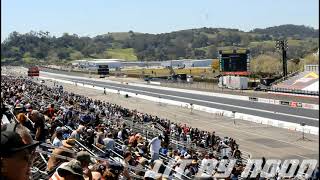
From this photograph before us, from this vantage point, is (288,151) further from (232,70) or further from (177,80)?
(177,80)

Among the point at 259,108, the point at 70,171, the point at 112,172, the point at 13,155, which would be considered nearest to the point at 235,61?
the point at 259,108

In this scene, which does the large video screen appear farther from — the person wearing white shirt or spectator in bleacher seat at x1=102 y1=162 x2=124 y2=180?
spectator in bleacher seat at x1=102 y1=162 x2=124 y2=180

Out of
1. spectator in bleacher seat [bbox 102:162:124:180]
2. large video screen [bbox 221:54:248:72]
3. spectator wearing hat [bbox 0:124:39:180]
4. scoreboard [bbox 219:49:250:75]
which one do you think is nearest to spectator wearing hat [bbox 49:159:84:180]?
spectator wearing hat [bbox 0:124:39:180]

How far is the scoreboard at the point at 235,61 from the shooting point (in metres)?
65.2

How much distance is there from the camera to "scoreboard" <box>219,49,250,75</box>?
65.2 metres

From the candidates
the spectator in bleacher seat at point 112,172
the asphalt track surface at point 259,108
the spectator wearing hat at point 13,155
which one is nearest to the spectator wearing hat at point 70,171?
the spectator wearing hat at point 13,155

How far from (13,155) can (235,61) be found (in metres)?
64.7

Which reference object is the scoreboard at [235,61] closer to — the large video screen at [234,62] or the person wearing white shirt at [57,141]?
the large video screen at [234,62]

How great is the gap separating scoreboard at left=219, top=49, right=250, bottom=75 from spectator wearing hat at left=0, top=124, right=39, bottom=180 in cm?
6376

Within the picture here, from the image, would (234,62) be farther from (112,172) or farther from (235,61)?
(112,172)

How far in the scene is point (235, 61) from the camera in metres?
65.9

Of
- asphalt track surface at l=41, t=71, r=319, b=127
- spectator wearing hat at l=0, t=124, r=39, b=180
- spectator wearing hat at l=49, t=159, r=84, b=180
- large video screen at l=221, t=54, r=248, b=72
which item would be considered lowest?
asphalt track surface at l=41, t=71, r=319, b=127

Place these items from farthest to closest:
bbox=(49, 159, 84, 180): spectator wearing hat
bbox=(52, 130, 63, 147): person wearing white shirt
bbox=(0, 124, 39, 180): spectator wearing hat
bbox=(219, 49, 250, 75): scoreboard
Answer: bbox=(219, 49, 250, 75): scoreboard, bbox=(52, 130, 63, 147): person wearing white shirt, bbox=(49, 159, 84, 180): spectator wearing hat, bbox=(0, 124, 39, 180): spectator wearing hat

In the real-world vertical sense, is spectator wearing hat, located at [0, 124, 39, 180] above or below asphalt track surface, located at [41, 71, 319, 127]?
above
